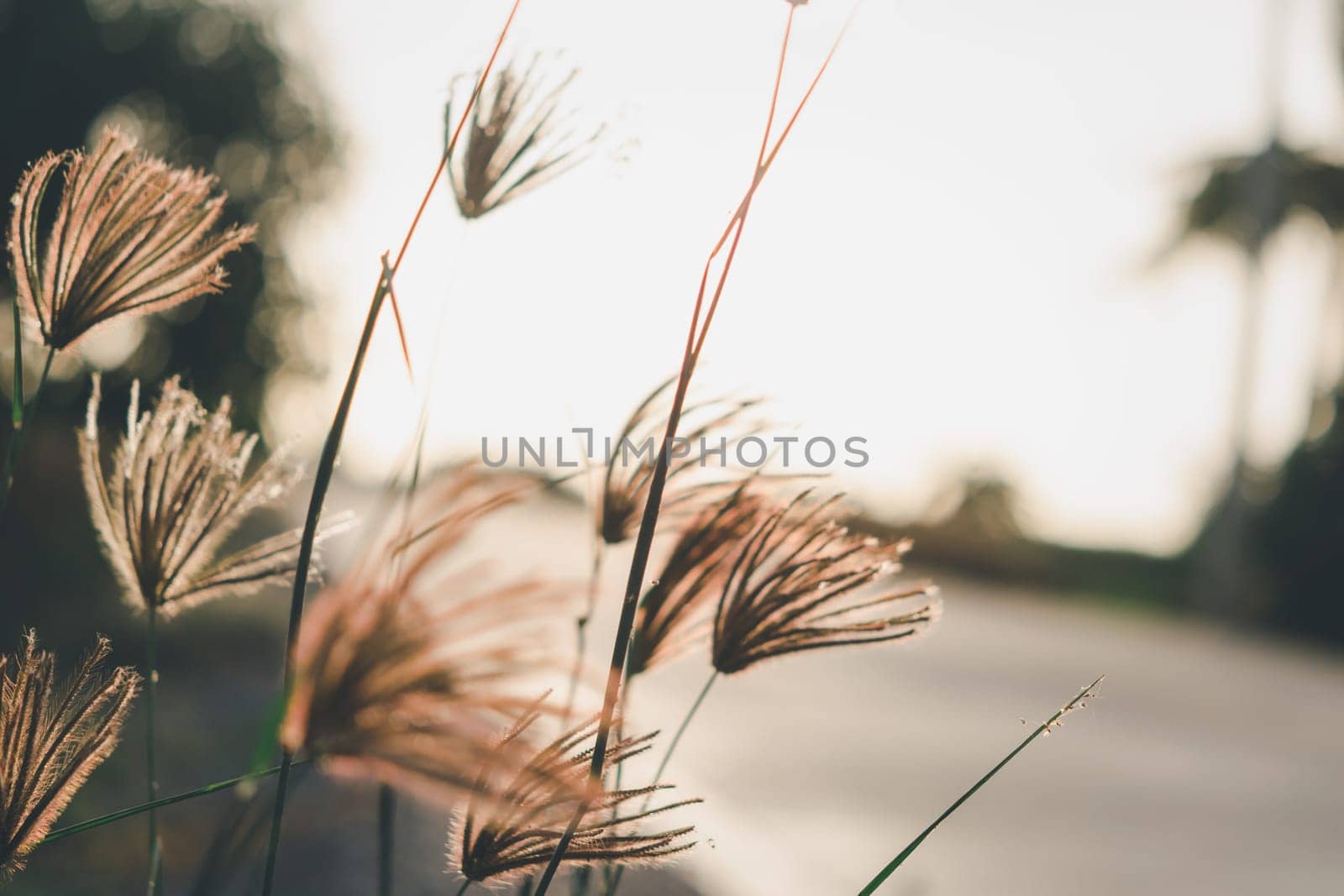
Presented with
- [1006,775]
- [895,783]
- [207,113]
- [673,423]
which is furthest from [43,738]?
[207,113]

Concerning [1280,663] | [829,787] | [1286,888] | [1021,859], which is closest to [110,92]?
[829,787]

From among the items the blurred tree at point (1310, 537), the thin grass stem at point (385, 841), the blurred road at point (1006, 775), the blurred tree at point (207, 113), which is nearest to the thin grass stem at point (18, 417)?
the thin grass stem at point (385, 841)

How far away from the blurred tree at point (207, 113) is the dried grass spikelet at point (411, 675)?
35.2 feet

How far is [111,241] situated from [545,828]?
50 cm

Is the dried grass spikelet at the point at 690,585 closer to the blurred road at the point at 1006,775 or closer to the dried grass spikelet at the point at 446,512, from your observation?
the dried grass spikelet at the point at 446,512

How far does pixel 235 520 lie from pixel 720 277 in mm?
436

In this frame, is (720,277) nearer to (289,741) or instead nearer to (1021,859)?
(289,741)

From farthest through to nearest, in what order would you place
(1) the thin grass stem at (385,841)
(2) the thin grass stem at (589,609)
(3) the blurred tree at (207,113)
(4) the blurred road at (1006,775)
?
(3) the blurred tree at (207,113)
(4) the blurred road at (1006,775)
(1) the thin grass stem at (385,841)
(2) the thin grass stem at (589,609)

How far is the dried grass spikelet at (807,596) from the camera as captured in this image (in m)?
0.72

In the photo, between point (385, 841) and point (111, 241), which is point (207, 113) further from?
point (385, 841)

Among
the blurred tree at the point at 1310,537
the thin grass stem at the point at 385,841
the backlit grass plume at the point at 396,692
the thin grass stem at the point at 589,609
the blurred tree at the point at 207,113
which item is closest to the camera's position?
the backlit grass plume at the point at 396,692

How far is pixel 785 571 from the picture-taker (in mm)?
739

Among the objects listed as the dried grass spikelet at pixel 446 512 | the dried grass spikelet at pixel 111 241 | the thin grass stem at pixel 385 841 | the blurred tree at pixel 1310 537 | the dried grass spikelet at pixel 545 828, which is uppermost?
the dried grass spikelet at pixel 111 241

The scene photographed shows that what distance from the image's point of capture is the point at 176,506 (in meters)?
0.74
